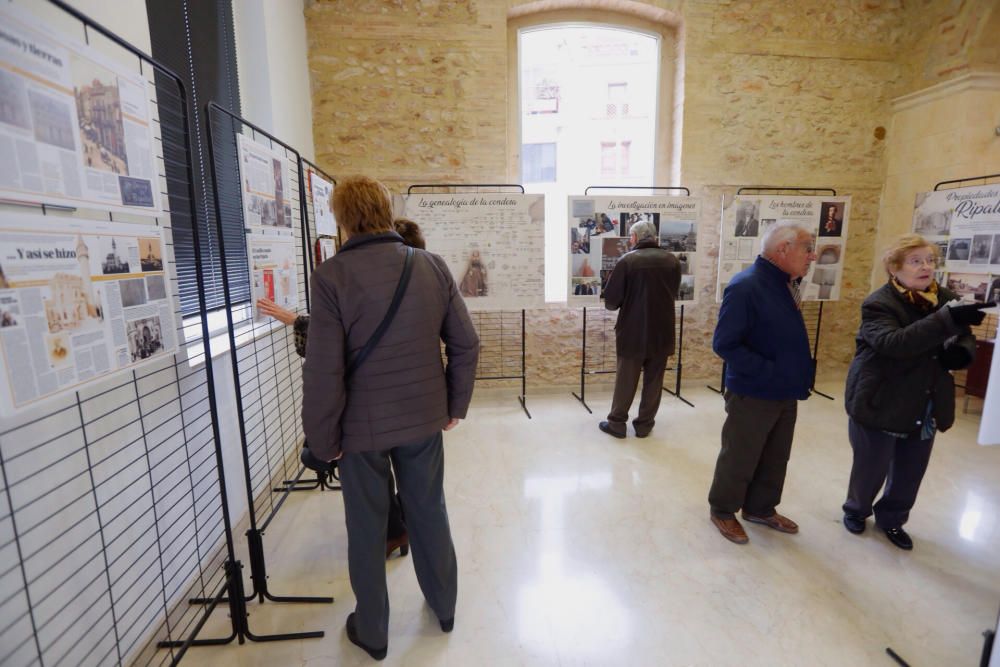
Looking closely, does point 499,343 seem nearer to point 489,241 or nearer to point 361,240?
point 489,241

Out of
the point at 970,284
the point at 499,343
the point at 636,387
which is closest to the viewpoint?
the point at 636,387

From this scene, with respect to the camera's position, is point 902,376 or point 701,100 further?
point 701,100

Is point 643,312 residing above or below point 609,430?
above

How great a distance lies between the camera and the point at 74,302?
1.07m

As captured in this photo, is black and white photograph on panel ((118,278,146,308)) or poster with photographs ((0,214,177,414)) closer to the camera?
poster with photographs ((0,214,177,414))

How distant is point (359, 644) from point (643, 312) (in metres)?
2.66

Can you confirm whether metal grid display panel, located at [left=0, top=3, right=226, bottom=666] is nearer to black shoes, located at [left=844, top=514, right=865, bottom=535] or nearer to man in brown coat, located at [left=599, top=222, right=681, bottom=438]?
man in brown coat, located at [left=599, top=222, right=681, bottom=438]

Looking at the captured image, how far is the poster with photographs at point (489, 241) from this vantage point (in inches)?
155

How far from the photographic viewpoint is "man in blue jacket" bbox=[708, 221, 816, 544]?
208 centimetres

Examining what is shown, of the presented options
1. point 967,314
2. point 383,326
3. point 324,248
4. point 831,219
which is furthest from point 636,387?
point 831,219

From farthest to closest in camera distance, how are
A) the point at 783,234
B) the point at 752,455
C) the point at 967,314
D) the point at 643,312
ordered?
the point at 643,312
the point at 752,455
the point at 783,234
the point at 967,314

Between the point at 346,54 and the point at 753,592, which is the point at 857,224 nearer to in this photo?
the point at 753,592

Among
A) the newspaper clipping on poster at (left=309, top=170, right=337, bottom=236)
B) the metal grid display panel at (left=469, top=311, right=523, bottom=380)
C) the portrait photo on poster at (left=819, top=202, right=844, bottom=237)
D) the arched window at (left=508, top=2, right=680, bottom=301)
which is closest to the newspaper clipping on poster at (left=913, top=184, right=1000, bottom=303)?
the portrait photo on poster at (left=819, top=202, right=844, bottom=237)

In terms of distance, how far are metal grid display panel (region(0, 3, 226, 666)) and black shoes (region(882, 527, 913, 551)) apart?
121 inches
